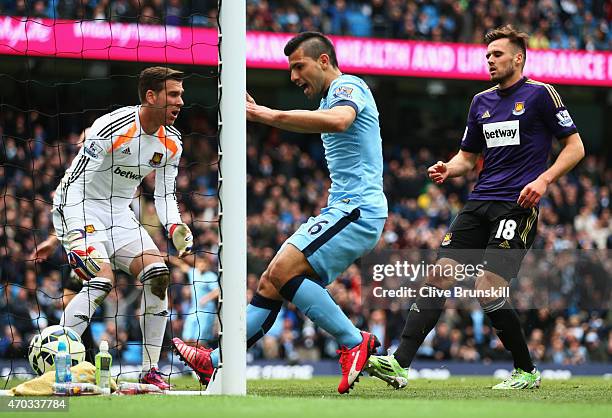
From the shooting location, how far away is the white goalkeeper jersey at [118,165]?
761 cm

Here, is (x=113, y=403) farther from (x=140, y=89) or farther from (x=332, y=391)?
(x=140, y=89)

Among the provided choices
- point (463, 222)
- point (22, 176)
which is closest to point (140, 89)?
point (463, 222)

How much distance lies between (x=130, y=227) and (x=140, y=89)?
104 cm

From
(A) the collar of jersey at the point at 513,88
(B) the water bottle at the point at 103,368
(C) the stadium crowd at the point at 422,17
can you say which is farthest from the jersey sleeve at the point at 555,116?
(C) the stadium crowd at the point at 422,17

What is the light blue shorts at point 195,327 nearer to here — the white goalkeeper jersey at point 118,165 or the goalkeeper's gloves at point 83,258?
the white goalkeeper jersey at point 118,165

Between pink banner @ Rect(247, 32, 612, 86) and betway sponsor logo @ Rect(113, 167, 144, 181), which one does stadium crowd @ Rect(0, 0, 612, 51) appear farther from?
betway sponsor logo @ Rect(113, 167, 144, 181)

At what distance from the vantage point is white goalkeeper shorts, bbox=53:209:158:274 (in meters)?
7.62

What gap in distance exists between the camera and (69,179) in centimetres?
773

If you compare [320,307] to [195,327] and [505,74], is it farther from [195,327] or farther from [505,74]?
[195,327]

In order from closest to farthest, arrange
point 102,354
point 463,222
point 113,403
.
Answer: point 113,403
point 102,354
point 463,222

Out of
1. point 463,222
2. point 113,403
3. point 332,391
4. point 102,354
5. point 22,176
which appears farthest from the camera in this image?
point 22,176

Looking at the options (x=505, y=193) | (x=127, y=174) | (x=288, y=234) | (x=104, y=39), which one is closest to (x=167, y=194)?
(x=127, y=174)

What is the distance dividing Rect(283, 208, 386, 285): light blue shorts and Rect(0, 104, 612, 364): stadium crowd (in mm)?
7054

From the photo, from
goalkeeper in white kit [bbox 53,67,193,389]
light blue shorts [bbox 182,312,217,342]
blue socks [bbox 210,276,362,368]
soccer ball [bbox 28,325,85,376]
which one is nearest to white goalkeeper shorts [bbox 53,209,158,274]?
goalkeeper in white kit [bbox 53,67,193,389]
